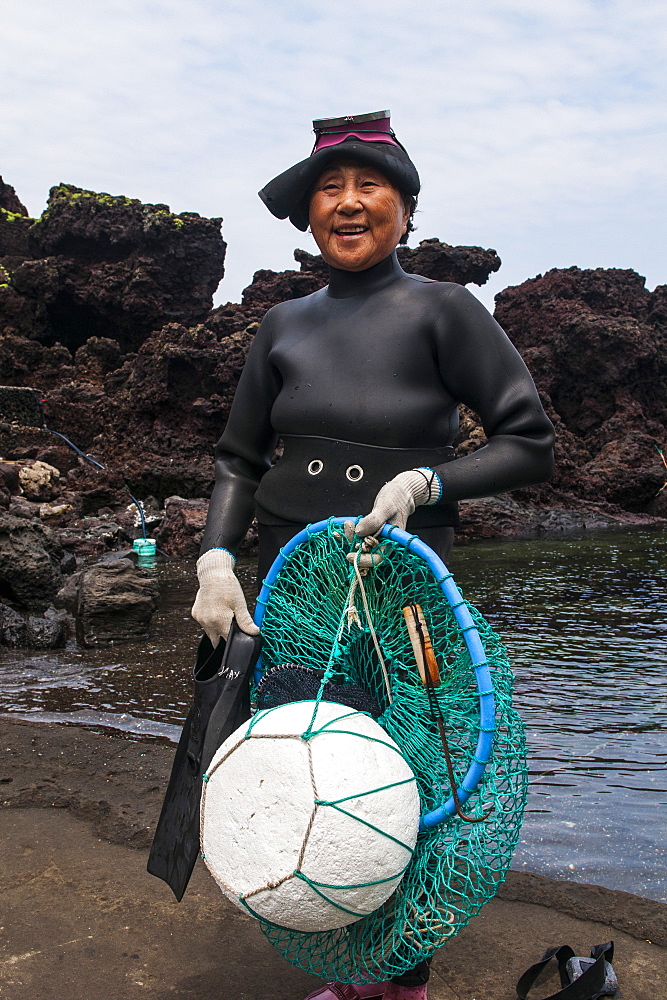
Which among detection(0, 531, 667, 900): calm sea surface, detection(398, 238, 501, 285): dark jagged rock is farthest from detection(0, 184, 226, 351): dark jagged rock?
detection(0, 531, 667, 900): calm sea surface

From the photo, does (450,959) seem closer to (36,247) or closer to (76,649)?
(76,649)

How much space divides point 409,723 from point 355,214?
48.4 inches

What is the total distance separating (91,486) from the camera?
19.8 meters

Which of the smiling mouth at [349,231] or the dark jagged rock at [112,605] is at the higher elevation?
the smiling mouth at [349,231]

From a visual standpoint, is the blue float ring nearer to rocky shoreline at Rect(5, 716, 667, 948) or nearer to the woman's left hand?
the woman's left hand

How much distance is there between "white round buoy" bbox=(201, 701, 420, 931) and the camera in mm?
1472

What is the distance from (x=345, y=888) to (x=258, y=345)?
1.46 m

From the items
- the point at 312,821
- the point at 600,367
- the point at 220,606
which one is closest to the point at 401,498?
the point at 220,606

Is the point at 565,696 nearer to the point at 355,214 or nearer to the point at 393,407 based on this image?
the point at 393,407

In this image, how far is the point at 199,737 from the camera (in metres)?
1.99

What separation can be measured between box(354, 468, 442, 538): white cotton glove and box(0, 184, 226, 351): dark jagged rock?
30980 millimetres

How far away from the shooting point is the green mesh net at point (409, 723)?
1664mm

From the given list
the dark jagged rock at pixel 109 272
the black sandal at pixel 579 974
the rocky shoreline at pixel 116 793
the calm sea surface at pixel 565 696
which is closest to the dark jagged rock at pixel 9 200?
the dark jagged rock at pixel 109 272

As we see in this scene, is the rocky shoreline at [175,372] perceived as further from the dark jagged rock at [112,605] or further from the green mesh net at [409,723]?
the green mesh net at [409,723]
